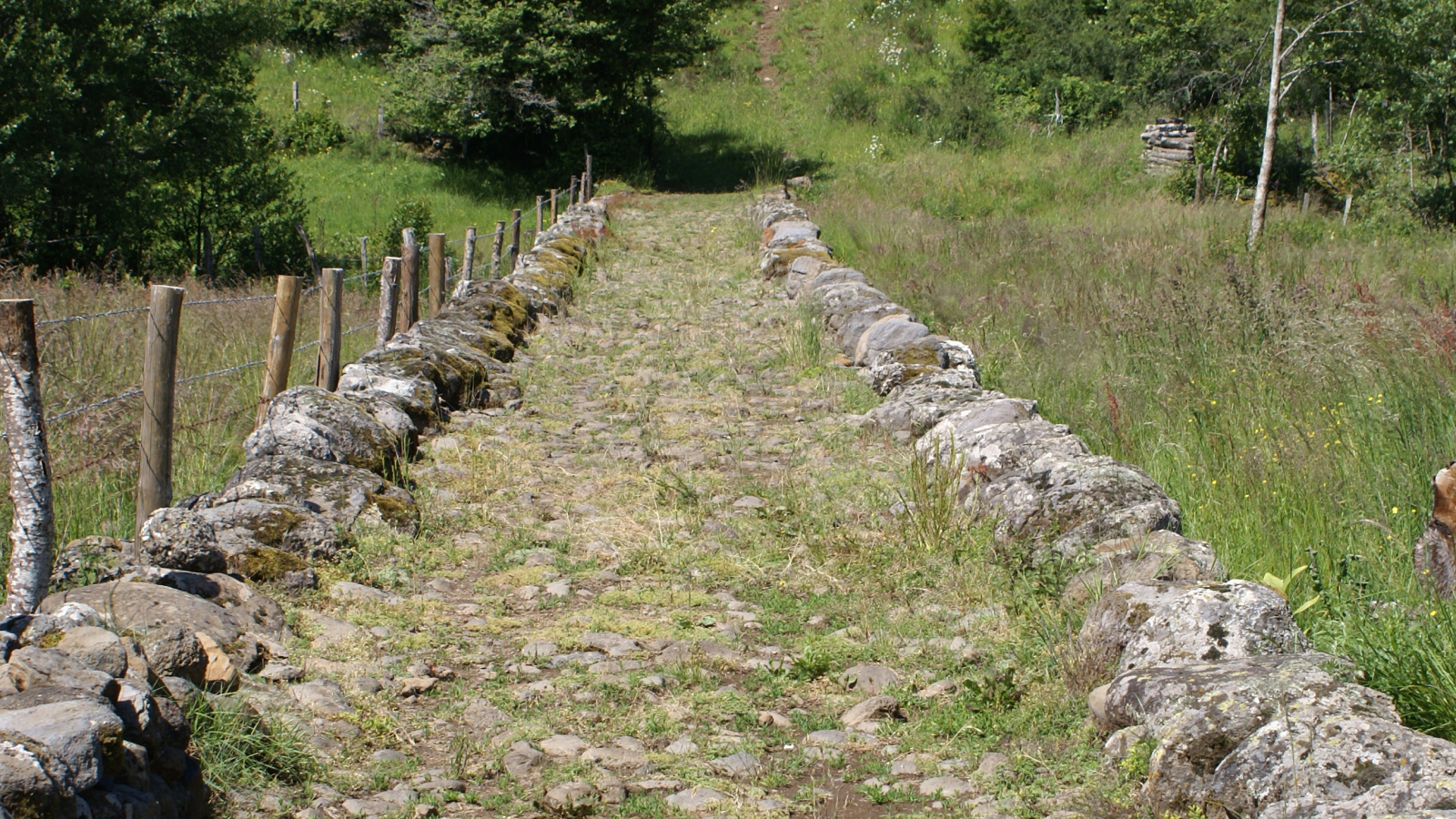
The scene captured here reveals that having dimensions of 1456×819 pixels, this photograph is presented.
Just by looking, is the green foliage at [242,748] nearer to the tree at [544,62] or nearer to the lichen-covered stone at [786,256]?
the lichen-covered stone at [786,256]

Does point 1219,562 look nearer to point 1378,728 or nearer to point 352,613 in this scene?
point 1378,728

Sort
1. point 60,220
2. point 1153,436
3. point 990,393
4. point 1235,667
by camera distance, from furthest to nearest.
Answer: point 60,220
point 990,393
point 1153,436
point 1235,667

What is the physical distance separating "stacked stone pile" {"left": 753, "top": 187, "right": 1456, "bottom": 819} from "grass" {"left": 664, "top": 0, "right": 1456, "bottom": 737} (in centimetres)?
39

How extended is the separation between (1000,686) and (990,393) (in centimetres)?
382

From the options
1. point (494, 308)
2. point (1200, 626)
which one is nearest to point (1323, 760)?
point (1200, 626)

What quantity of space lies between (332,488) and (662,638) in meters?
2.11

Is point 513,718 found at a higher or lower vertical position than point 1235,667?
lower

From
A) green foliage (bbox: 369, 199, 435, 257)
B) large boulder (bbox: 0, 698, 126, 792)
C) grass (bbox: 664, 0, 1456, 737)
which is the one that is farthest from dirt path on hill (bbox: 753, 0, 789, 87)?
large boulder (bbox: 0, 698, 126, 792)

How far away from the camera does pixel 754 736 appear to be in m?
3.93

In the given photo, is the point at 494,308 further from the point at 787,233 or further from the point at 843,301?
the point at 787,233

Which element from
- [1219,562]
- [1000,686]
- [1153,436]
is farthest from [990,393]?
[1000,686]

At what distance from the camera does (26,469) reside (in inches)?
153

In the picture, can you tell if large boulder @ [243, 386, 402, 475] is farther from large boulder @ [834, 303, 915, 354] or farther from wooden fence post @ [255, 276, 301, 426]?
large boulder @ [834, 303, 915, 354]

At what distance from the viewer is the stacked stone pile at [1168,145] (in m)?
27.0
